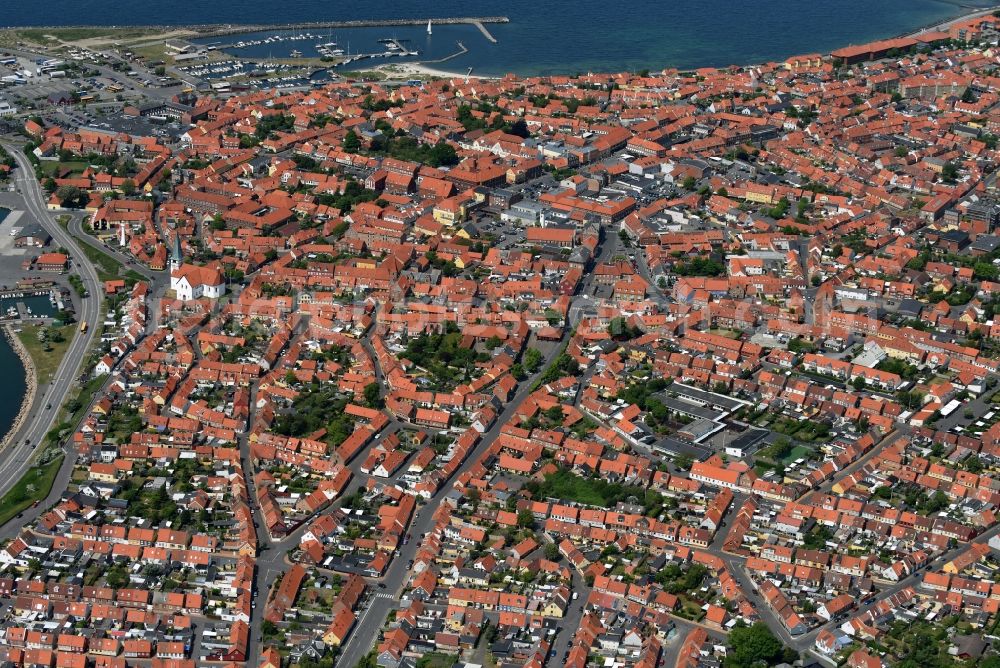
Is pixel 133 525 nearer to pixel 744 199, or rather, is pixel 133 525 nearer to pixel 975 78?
pixel 744 199

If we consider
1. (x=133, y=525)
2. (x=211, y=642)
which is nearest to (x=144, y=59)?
(x=133, y=525)

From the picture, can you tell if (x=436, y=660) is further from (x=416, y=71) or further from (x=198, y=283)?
(x=416, y=71)

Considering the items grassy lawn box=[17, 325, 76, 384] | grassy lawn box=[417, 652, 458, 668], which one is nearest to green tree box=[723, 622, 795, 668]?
grassy lawn box=[417, 652, 458, 668]

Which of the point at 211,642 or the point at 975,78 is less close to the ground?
the point at 975,78

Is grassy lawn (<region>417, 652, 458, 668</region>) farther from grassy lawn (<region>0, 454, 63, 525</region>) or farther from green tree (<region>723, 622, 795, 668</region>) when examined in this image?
grassy lawn (<region>0, 454, 63, 525</region>)

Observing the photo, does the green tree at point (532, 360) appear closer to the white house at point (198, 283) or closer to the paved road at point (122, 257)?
the white house at point (198, 283)

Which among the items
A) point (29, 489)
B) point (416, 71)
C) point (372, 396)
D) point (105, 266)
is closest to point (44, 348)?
point (105, 266)
